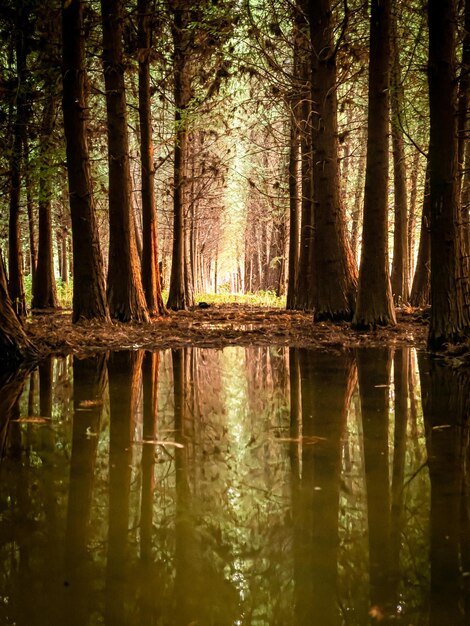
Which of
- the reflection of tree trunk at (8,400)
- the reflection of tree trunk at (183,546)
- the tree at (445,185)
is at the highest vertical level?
the tree at (445,185)

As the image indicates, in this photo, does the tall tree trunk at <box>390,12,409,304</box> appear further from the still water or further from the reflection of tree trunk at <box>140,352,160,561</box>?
the still water

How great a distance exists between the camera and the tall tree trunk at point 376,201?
10.1m

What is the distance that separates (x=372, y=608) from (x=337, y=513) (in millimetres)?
739

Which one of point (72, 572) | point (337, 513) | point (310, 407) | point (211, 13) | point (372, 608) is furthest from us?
point (211, 13)

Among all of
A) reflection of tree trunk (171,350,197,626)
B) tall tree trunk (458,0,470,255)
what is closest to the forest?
reflection of tree trunk (171,350,197,626)

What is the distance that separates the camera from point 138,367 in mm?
6898

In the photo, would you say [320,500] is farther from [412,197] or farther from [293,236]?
[412,197]

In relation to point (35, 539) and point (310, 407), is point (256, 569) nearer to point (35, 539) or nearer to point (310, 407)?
point (35, 539)

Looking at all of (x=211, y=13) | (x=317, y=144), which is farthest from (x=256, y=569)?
(x=211, y=13)

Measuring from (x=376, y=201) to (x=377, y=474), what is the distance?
814cm

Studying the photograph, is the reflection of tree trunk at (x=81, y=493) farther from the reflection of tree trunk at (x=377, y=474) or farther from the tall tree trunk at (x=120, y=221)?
the tall tree trunk at (x=120, y=221)

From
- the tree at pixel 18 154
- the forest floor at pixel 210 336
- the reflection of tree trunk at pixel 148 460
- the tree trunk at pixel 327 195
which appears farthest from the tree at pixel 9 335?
the tree trunk at pixel 327 195

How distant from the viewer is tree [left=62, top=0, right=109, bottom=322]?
10.6 m

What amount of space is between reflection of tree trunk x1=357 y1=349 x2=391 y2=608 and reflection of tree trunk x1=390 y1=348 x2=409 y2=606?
0.02 meters
